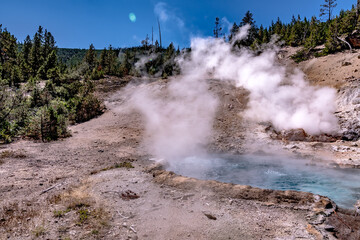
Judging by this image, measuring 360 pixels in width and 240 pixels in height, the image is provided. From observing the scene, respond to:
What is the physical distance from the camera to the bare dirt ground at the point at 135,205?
16.5ft

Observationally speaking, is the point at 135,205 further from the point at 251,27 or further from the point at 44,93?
the point at 251,27

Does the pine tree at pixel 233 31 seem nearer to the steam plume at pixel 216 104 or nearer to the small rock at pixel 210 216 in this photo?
the steam plume at pixel 216 104

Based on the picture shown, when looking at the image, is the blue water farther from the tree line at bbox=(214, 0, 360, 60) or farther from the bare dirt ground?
the tree line at bbox=(214, 0, 360, 60)

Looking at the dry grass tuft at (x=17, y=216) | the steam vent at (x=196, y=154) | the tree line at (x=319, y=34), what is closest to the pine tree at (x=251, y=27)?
the tree line at (x=319, y=34)

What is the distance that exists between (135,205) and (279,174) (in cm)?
722

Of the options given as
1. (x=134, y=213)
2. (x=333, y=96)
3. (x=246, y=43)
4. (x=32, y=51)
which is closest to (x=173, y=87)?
(x=333, y=96)

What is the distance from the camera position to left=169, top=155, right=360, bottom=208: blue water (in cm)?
845

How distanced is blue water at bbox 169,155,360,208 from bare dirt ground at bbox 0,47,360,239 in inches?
69.9

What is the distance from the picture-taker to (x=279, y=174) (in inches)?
407

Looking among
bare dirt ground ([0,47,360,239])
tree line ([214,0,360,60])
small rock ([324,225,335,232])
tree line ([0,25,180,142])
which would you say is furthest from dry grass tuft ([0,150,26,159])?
tree line ([214,0,360,60])

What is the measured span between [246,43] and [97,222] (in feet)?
167

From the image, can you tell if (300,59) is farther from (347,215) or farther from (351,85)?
(347,215)

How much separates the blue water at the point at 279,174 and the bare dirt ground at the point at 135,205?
177 cm

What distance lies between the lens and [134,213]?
5930mm
